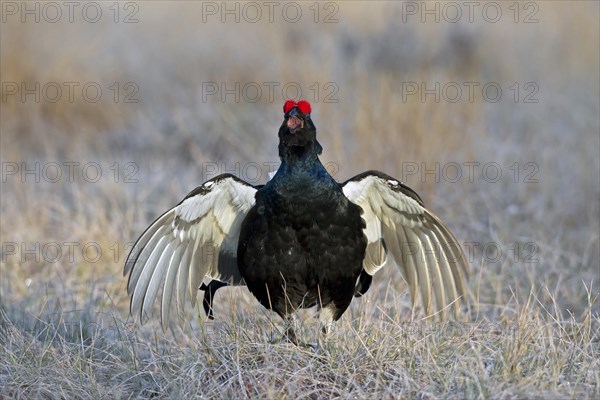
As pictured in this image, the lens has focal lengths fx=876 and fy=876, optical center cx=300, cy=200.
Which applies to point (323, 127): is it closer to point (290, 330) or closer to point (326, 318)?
point (326, 318)

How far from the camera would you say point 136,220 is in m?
5.50

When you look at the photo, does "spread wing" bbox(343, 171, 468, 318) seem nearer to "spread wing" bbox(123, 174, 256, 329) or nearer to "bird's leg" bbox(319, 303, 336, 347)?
"bird's leg" bbox(319, 303, 336, 347)

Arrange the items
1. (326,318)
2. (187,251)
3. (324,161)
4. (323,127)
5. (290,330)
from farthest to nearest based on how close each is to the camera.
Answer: (323,127)
(324,161)
(187,251)
(326,318)
(290,330)

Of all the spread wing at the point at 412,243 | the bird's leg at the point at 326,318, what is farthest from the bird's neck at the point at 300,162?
the bird's leg at the point at 326,318

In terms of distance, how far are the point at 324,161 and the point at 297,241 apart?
2.35 metres

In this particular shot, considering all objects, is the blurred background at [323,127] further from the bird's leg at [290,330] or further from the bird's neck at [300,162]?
the bird's neck at [300,162]

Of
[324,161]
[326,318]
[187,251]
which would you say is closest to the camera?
[326,318]

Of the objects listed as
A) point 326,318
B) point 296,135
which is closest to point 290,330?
point 326,318

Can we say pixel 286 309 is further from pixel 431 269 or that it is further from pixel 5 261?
pixel 5 261

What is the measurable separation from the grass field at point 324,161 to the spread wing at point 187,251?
13 cm

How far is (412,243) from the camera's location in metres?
3.82

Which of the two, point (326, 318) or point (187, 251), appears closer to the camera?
point (326, 318)

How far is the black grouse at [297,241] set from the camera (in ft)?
11.1

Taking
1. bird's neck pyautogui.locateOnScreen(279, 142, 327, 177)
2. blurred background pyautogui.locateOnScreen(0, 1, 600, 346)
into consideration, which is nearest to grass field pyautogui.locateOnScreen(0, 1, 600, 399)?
blurred background pyautogui.locateOnScreen(0, 1, 600, 346)
